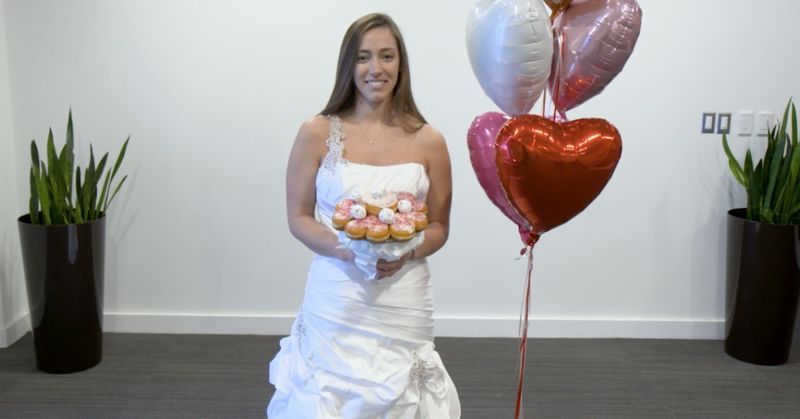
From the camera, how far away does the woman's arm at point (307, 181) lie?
6.65 feet

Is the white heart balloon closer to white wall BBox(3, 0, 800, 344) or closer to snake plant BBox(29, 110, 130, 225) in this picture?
white wall BBox(3, 0, 800, 344)

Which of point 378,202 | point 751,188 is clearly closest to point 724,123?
point 751,188

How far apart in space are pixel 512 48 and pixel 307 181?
67cm

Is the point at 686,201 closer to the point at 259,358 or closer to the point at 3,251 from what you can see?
the point at 259,358

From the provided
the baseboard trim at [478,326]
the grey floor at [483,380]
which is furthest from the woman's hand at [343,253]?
the baseboard trim at [478,326]

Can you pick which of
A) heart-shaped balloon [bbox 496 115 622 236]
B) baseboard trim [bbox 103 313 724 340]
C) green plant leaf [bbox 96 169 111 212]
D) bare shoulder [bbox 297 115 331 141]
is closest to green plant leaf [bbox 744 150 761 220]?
baseboard trim [bbox 103 313 724 340]

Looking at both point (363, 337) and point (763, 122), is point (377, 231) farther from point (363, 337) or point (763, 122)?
point (763, 122)

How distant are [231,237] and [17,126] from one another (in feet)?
3.71

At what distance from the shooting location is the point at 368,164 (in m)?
2.02

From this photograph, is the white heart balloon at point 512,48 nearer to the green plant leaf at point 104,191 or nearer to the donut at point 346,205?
the donut at point 346,205

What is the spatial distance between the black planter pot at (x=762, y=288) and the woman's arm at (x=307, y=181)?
7.42 feet

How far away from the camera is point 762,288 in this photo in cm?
345

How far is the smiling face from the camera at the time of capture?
1928 millimetres

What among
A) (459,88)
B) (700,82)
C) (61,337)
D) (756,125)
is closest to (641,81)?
(700,82)
